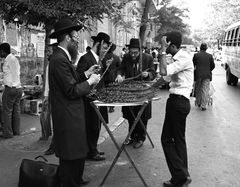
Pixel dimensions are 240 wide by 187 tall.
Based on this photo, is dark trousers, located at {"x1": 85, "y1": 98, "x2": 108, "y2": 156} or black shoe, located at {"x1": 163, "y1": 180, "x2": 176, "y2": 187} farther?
dark trousers, located at {"x1": 85, "y1": 98, "x2": 108, "y2": 156}

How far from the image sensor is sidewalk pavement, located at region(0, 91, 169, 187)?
177 inches

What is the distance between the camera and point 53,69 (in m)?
3.30

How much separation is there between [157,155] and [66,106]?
267 centimetres

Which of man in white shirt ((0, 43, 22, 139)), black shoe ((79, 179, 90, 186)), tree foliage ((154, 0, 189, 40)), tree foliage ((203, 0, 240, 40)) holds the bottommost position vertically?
black shoe ((79, 179, 90, 186))

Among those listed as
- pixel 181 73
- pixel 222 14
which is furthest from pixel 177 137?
pixel 222 14

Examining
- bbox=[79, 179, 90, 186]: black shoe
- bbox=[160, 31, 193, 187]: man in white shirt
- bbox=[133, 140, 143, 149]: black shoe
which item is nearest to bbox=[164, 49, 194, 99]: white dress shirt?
bbox=[160, 31, 193, 187]: man in white shirt

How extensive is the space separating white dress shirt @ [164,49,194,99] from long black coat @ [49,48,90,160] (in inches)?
48.2

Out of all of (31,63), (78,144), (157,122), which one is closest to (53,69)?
(78,144)

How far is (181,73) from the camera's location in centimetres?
412

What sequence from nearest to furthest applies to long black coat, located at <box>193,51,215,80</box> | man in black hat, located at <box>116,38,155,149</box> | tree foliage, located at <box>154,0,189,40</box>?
man in black hat, located at <box>116,38,155,149</box>, long black coat, located at <box>193,51,215,80</box>, tree foliage, located at <box>154,0,189,40</box>

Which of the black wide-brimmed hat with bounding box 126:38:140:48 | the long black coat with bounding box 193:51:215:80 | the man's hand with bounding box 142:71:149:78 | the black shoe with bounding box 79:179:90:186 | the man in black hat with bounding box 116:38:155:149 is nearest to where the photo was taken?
the black shoe with bounding box 79:179:90:186

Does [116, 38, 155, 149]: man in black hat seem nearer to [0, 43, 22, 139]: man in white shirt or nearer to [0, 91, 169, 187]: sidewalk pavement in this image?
[0, 91, 169, 187]: sidewalk pavement

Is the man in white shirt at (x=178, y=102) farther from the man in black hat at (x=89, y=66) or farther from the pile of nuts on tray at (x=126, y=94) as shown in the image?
the man in black hat at (x=89, y=66)

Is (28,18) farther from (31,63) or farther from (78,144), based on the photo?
(31,63)
